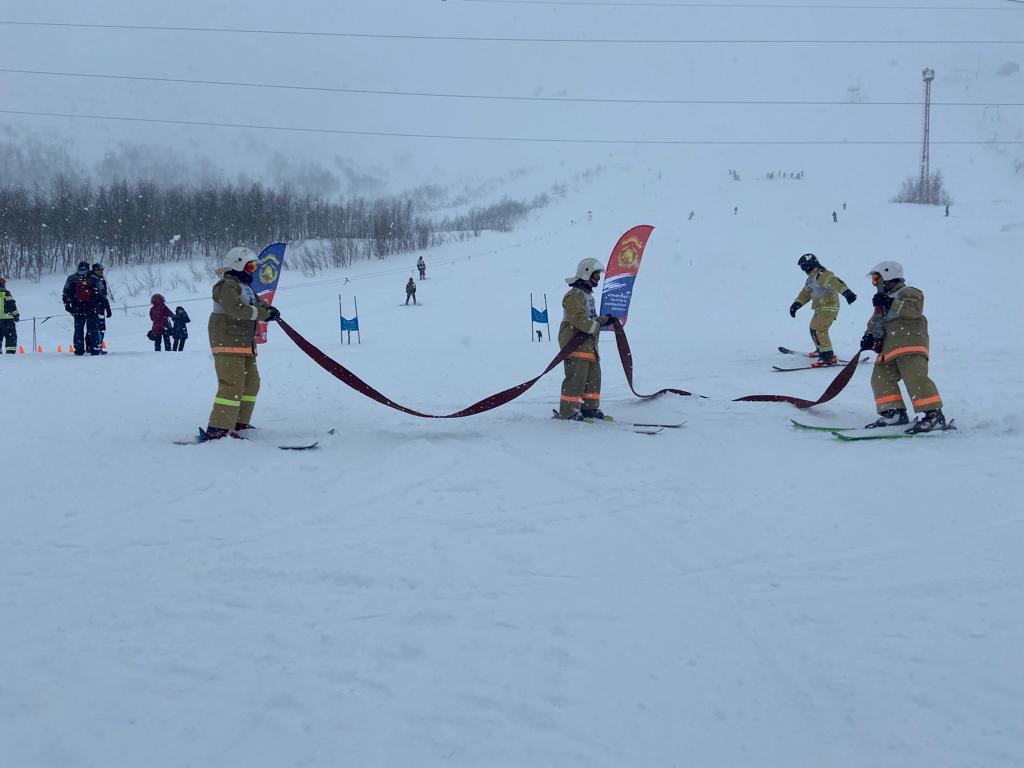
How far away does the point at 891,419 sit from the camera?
22.1ft

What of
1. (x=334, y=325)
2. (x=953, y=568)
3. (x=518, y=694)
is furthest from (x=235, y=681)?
(x=334, y=325)

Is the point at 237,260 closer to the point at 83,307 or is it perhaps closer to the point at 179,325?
the point at 83,307

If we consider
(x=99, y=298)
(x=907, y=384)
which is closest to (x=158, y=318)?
(x=99, y=298)

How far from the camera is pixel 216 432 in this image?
6297mm

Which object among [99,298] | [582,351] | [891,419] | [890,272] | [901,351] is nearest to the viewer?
[901,351]

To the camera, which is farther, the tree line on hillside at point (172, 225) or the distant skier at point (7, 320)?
the tree line on hillside at point (172, 225)

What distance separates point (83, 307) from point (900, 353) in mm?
13272

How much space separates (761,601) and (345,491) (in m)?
3.00

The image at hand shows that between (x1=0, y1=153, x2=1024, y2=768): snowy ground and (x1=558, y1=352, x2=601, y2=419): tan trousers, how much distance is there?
1.69 ft

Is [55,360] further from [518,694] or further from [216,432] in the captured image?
[518,694]

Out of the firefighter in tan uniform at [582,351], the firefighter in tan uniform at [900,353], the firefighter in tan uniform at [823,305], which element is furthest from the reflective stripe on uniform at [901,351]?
the firefighter in tan uniform at [823,305]

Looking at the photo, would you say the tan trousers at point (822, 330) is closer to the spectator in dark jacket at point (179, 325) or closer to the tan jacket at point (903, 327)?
the tan jacket at point (903, 327)

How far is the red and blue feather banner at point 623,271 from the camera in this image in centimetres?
914

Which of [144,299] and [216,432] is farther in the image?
[144,299]
